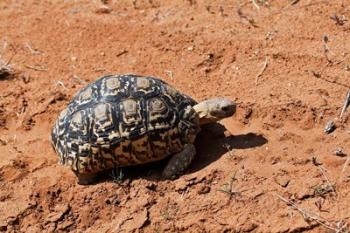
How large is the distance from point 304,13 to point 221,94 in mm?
1628

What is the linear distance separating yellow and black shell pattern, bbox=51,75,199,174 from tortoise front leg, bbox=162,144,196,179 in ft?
0.22

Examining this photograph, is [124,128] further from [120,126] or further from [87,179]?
[87,179]

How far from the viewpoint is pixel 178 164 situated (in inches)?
253

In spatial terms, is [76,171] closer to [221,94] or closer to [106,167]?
[106,167]

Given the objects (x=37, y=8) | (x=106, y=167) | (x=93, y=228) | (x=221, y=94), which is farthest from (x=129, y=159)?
(x=37, y=8)

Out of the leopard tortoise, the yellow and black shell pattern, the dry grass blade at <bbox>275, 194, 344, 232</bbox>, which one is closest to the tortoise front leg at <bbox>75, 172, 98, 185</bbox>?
the leopard tortoise

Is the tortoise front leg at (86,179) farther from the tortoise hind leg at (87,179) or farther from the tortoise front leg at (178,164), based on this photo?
the tortoise front leg at (178,164)

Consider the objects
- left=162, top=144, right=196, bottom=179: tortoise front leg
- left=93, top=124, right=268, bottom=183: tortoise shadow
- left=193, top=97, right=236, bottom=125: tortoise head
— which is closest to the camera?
left=162, top=144, right=196, bottom=179: tortoise front leg

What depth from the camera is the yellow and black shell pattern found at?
627 cm

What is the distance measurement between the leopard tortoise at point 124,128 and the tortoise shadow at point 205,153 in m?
0.13

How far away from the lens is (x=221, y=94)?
24.2 feet

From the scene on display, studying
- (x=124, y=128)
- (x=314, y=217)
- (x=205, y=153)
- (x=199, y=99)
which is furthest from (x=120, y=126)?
(x=314, y=217)

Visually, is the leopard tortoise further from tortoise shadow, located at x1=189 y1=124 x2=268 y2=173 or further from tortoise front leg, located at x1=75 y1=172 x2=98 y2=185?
tortoise shadow, located at x1=189 y1=124 x2=268 y2=173

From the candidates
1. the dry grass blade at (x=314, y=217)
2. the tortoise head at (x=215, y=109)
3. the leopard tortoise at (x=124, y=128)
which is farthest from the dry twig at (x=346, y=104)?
the leopard tortoise at (x=124, y=128)
